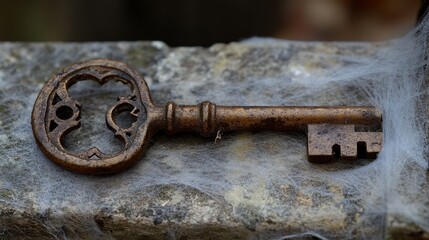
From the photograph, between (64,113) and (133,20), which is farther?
(133,20)

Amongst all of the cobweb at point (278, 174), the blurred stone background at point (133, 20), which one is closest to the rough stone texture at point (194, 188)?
the cobweb at point (278, 174)

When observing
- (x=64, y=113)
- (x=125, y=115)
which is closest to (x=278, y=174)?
(x=125, y=115)

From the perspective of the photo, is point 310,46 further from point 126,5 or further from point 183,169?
point 126,5

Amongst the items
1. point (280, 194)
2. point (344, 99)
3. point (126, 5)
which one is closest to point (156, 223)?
point (280, 194)

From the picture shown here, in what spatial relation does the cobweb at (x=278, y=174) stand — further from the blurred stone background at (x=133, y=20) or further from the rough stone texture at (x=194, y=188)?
the blurred stone background at (x=133, y=20)

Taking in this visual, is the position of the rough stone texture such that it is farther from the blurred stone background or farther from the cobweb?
the blurred stone background

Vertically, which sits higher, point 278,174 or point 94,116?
point 94,116

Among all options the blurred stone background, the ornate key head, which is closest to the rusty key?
the ornate key head

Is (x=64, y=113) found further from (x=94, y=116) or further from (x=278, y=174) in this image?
(x=278, y=174)
